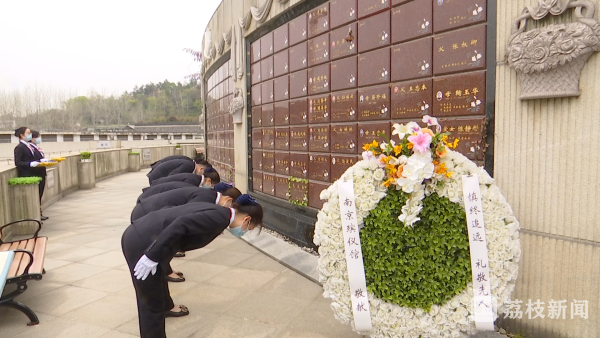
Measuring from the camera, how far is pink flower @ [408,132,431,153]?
2564 millimetres

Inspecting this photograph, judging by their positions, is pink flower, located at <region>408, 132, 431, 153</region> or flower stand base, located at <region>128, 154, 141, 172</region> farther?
flower stand base, located at <region>128, 154, 141, 172</region>

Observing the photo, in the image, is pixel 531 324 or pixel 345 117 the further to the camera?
pixel 345 117

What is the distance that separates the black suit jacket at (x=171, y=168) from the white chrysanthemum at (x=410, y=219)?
11.6 ft

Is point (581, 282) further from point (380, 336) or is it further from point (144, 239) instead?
point (144, 239)

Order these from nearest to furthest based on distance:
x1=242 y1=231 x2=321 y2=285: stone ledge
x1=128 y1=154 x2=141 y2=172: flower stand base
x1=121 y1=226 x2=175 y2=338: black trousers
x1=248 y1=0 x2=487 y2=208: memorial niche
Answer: x1=121 y1=226 x2=175 y2=338: black trousers < x1=248 y1=0 x2=487 y2=208: memorial niche < x1=242 y1=231 x2=321 y2=285: stone ledge < x1=128 y1=154 x2=141 y2=172: flower stand base

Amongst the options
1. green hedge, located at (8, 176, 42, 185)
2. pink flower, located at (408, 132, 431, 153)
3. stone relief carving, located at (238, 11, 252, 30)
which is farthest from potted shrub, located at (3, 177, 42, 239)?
pink flower, located at (408, 132, 431, 153)

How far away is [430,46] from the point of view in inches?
159

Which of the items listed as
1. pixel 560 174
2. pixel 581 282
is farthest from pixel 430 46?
pixel 581 282

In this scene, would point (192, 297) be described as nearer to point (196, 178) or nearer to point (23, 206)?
point (196, 178)

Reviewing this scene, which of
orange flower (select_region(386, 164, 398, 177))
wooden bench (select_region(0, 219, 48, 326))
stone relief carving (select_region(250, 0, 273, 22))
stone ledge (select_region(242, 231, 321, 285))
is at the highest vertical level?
stone relief carving (select_region(250, 0, 273, 22))

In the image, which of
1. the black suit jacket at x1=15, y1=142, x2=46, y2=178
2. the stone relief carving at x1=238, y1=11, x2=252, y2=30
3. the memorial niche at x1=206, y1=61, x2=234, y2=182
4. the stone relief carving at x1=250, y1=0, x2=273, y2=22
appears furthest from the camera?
the memorial niche at x1=206, y1=61, x2=234, y2=182

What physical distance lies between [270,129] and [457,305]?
4.80m

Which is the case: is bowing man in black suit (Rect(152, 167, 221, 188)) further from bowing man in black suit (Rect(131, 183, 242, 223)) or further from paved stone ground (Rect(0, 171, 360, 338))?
bowing man in black suit (Rect(131, 183, 242, 223))

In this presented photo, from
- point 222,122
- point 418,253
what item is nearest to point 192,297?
point 418,253
